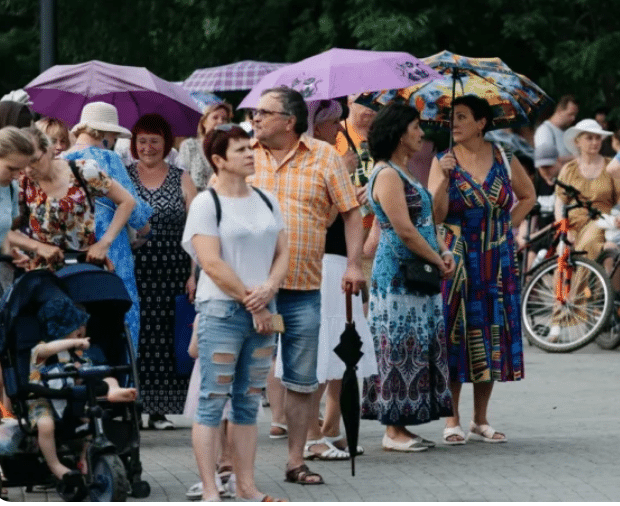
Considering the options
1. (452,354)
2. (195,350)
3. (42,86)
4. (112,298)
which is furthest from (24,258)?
(42,86)

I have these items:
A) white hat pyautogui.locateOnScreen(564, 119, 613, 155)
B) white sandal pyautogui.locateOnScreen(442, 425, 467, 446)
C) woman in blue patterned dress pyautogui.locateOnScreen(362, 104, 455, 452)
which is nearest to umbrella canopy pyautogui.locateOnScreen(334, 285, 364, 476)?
woman in blue patterned dress pyautogui.locateOnScreen(362, 104, 455, 452)

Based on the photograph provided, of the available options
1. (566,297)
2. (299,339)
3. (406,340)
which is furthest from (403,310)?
(566,297)

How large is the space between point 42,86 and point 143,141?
69.7 inches

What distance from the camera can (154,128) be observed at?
37.4ft

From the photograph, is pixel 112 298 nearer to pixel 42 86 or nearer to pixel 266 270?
pixel 266 270

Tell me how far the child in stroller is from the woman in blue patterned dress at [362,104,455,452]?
2.15 metres

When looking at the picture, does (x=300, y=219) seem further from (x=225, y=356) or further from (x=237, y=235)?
(x=225, y=356)

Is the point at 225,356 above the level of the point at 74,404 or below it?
Answer: above

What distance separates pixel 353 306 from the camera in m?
10.7

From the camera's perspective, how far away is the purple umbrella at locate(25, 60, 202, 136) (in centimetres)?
1259

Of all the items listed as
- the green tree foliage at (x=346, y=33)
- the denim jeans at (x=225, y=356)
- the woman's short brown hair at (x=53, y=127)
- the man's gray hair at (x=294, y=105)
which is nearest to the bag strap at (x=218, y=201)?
the denim jeans at (x=225, y=356)

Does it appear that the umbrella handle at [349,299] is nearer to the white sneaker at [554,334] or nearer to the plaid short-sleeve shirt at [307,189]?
the plaid short-sleeve shirt at [307,189]

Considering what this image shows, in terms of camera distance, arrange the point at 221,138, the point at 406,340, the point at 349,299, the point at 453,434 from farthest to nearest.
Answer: the point at 453,434, the point at 406,340, the point at 349,299, the point at 221,138

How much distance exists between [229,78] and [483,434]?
32.7 feet
